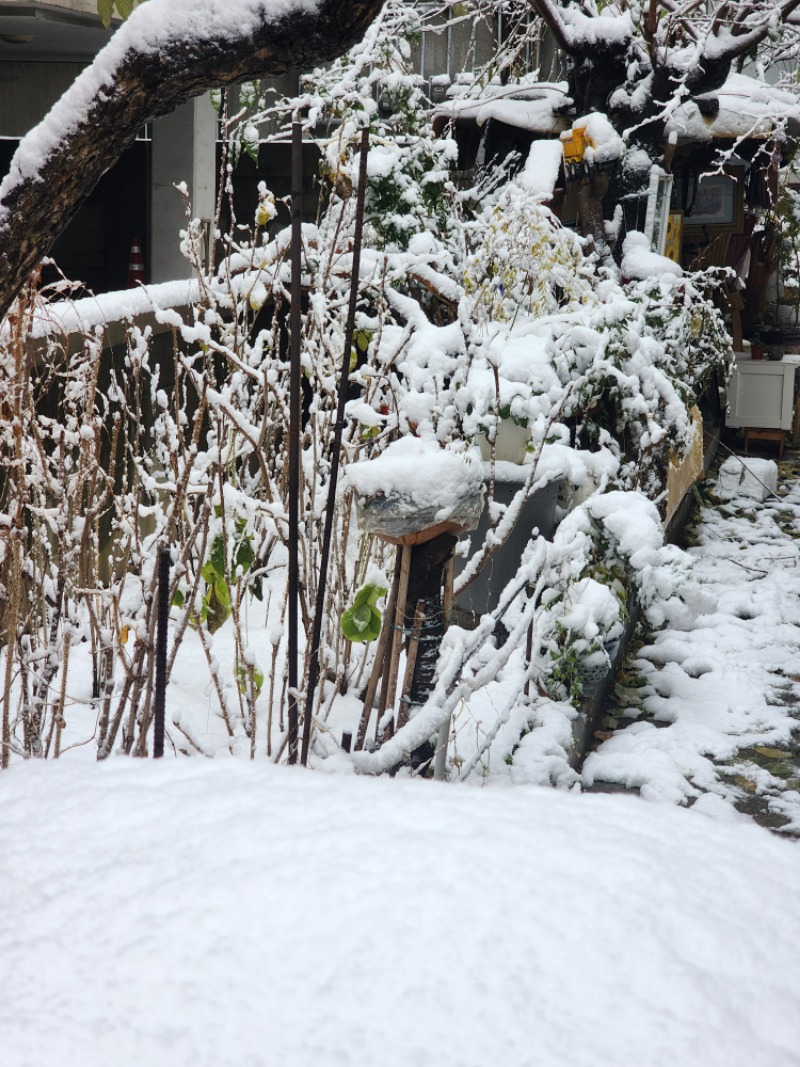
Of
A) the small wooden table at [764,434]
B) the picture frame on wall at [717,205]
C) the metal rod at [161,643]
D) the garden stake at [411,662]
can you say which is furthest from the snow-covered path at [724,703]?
the picture frame on wall at [717,205]

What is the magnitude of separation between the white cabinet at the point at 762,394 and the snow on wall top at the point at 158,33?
32.7 ft

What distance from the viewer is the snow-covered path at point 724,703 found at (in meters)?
4.78

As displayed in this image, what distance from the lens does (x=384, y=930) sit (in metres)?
1.21

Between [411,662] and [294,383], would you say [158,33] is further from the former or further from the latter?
[411,662]

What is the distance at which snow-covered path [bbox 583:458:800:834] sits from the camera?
4.78m

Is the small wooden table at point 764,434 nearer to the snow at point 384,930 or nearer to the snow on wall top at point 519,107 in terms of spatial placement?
the snow on wall top at point 519,107

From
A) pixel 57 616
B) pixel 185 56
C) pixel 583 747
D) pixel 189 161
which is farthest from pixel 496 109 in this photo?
pixel 185 56

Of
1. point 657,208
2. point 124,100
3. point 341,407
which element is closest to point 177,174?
point 657,208

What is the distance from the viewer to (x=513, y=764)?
432cm

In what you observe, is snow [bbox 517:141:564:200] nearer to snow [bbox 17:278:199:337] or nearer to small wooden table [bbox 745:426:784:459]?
snow [bbox 17:278:199:337]

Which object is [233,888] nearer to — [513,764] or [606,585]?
[513,764]

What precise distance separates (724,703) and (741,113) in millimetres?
5368

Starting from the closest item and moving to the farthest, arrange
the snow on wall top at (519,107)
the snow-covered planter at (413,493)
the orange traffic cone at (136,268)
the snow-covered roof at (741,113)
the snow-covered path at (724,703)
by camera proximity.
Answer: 1. the snow-covered planter at (413,493)
2. the snow-covered path at (724,703)
3. the snow-covered roof at (741,113)
4. the snow on wall top at (519,107)
5. the orange traffic cone at (136,268)

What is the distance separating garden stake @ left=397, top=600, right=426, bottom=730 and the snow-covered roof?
609cm
